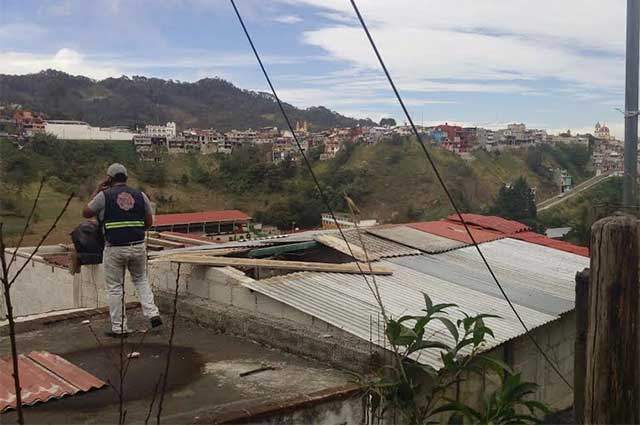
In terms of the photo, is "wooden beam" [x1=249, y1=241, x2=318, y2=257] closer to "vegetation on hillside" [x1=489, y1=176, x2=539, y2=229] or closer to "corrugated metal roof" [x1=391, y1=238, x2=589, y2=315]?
"corrugated metal roof" [x1=391, y1=238, x2=589, y2=315]

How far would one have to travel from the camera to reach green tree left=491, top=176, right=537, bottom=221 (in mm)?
41419

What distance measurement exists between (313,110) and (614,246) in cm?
11220

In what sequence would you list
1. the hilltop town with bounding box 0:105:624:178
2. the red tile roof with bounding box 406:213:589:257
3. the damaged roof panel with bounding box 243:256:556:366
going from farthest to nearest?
the hilltop town with bounding box 0:105:624:178
the red tile roof with bounding box 406:213:589:257
the damaged roof panel with bounding box 243:256:556:366

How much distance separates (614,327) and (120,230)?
12.9ft

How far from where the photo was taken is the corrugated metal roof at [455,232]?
9.59 meters

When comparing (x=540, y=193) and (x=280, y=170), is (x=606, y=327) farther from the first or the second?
(x=540, y=193)

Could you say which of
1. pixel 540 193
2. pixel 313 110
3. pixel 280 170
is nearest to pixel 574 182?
pixel 540 193

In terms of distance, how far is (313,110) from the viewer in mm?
113000

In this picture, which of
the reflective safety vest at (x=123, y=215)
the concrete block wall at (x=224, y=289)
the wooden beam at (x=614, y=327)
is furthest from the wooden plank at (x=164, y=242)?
the wooden beam at (x=614, y=327)

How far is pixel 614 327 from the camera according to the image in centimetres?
225

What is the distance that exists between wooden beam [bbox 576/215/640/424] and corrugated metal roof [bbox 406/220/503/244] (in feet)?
23.0

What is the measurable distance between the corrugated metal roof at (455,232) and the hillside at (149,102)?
69.3 meters

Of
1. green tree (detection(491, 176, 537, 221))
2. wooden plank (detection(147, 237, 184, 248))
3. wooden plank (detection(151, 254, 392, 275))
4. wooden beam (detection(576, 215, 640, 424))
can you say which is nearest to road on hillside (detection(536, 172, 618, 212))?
green tree (detection(491, 176, 537, 221))

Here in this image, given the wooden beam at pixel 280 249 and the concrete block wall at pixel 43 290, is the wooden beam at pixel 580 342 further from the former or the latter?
the concrete block wall at pixel 43 290
